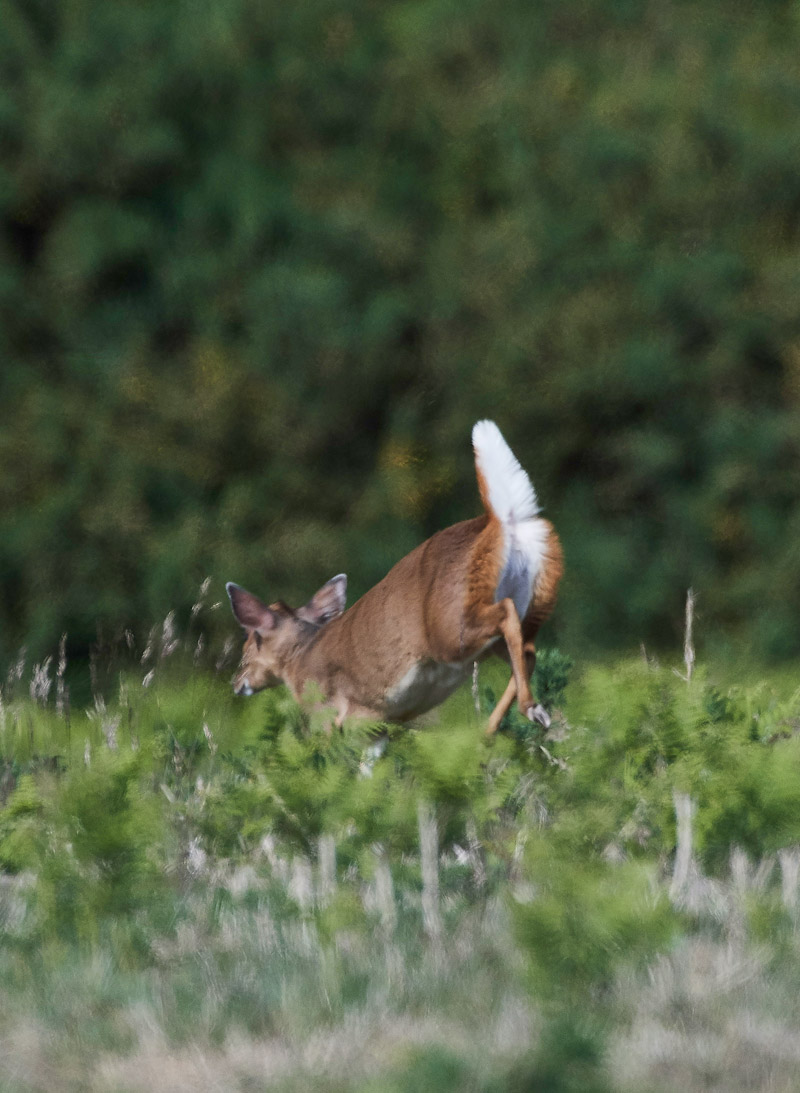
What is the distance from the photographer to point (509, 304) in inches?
253

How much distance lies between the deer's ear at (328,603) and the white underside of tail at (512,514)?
149 cm

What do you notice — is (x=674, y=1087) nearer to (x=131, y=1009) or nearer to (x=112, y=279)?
(x=131, y=1009)

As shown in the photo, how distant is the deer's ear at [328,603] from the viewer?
18.2ft

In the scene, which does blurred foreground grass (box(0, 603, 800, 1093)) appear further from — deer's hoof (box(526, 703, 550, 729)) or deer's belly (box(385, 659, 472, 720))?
deer's belly (box(385, 659, 472, 720))

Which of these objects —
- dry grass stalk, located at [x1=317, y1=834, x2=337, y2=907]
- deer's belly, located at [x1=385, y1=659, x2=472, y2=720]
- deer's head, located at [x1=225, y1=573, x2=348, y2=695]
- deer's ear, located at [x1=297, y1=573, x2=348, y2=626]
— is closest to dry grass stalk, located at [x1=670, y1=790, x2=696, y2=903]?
dry grass stalk, located at [x1=317, y1=834, x2=337, y2=907]

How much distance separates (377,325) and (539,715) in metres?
2.88

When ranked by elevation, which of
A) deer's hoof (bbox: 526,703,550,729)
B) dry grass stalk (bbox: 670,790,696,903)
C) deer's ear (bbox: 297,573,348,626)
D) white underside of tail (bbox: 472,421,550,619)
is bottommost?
dry grass stalk (bbox: 670,790,696,903)

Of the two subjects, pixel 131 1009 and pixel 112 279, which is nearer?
pixel 131 1009

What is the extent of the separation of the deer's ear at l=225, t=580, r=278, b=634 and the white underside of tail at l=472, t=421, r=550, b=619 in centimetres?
141

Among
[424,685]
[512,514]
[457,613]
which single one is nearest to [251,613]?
[424,685]

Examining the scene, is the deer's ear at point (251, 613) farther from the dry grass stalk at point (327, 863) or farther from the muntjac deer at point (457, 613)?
the dry grass stalk at point (327, 863)

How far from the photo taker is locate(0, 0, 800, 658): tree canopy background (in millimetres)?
6336

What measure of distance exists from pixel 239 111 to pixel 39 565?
2.03 m

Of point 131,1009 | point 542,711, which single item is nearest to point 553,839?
point 131,1009
